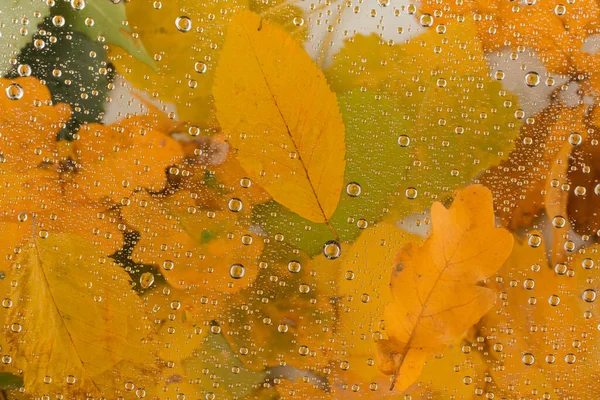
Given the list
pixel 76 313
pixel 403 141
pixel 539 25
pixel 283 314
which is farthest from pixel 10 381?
pixel 539 25

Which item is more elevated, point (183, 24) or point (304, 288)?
point (183, 24)

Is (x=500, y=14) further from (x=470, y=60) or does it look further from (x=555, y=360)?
(x=555, y=360)

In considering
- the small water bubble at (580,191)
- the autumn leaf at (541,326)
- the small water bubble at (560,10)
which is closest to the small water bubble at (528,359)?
the autumn leaf at (541,326)

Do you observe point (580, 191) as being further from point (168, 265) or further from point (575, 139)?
point (168, 265)

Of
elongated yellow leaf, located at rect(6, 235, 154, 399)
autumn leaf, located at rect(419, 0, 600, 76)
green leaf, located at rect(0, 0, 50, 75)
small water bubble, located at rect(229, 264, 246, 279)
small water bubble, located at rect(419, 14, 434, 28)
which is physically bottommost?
elongated yellow leaf, located at rect(6, 235, 154, 399)

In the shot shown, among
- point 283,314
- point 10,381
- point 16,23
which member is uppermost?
point 16,23

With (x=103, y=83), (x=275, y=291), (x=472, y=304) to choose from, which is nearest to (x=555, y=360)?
(x=472, y=304)

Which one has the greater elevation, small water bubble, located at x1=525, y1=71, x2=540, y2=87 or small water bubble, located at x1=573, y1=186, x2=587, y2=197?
small water bubble, located at x1=525, y1=71, x2=540, y2=87

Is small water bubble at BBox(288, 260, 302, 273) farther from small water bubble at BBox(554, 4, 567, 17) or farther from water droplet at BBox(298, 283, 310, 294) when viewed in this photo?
small water bubble at BBox(554, 4, 567, 17)

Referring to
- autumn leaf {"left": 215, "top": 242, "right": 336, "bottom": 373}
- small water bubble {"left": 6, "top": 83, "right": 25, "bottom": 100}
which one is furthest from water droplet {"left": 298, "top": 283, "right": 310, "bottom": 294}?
small water bubble {"left": 6, "top": 83, "right": 25, "bottom": 100}
